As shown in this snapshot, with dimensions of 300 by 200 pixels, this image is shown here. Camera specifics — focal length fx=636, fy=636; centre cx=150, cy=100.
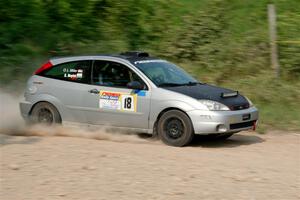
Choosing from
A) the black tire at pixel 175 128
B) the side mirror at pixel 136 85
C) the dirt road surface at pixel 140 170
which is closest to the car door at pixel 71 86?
the dirt road surface at pixel 140 170

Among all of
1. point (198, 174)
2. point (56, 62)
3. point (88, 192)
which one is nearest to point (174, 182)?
point (198, 174)

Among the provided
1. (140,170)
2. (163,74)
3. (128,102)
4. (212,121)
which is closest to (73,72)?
(128,102)

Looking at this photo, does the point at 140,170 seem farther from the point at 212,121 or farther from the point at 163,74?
the point at 163,74

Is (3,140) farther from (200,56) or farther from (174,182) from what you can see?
(200,56)

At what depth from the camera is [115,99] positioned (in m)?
11.5

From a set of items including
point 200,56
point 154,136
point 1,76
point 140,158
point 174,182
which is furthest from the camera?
point 200,56

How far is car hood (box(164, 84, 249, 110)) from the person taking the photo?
11023 mm

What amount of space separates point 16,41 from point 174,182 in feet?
38.7

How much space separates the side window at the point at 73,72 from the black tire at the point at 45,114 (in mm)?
602

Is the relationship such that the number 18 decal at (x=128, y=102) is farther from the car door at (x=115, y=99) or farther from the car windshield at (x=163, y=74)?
the car windshield at (x=163, y=74)

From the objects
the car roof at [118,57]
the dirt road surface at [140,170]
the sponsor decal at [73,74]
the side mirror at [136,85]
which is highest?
the car roof at [118,57]

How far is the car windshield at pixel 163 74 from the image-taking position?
1152 cm

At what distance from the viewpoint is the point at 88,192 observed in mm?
7277

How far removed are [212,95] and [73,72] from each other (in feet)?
9.09
